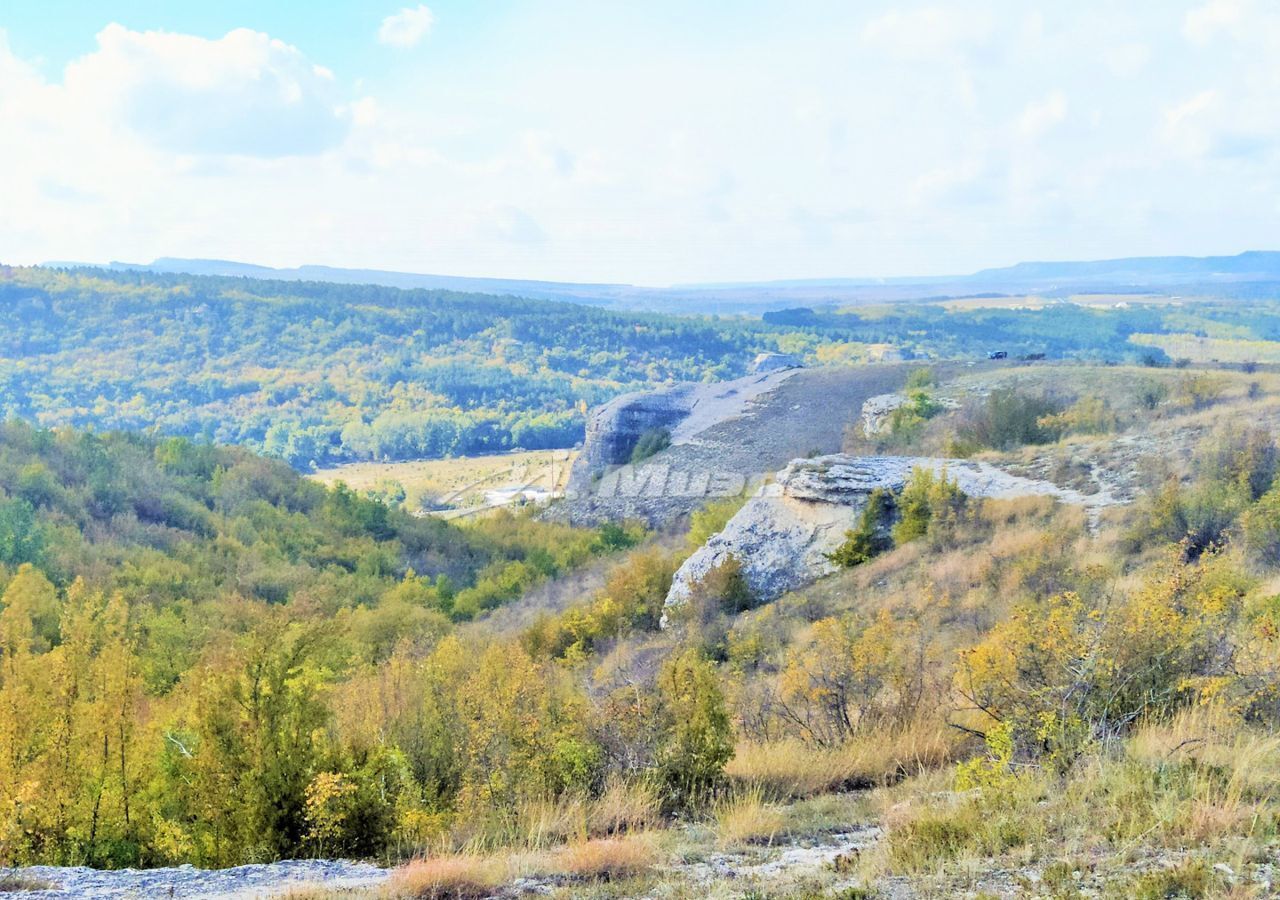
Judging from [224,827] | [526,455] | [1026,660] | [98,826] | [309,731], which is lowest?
[526,455]

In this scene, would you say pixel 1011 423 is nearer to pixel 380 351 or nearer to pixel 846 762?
pixel 846 762

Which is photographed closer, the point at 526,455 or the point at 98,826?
the point at 98,826

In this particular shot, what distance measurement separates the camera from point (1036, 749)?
21.7 feet

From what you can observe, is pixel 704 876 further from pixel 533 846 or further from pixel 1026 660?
pixel 1026 660

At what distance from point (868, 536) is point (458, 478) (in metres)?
56.7

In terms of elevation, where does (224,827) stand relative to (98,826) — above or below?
above

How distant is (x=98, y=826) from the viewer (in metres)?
8.23

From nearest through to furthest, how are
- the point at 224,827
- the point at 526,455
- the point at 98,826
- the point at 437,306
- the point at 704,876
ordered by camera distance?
the point at 704,876
the point at 224,827
the point at 98,826
the point at 526,455
the point at 437,306

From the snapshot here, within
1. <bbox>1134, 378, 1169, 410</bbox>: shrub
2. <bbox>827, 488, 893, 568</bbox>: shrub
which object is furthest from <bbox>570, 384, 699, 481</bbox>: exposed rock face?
<bbox>827, 488, 893, 568</bbox>: shrub

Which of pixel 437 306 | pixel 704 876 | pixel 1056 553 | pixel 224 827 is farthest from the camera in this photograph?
pixel 437 306

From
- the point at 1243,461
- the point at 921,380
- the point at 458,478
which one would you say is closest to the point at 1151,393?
the point at 921,380

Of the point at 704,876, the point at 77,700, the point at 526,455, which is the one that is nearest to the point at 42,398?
the point at 526,455

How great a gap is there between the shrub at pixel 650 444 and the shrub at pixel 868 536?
1926cm

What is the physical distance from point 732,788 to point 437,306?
13310 cm
